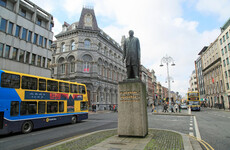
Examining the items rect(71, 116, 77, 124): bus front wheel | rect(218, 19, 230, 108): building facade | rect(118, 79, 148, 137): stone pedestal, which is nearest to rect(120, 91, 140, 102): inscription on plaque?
rect(118, 79, 148, 137): stone pedestal

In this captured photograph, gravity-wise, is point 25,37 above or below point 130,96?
above

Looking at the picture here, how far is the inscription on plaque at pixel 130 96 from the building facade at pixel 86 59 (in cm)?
2745

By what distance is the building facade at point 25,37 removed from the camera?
21.5 metres

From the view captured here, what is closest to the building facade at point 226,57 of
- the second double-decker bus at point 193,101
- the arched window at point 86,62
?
the second double-decker bus at point 193,101

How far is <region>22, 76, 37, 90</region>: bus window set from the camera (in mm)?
11266

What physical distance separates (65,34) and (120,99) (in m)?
34.6

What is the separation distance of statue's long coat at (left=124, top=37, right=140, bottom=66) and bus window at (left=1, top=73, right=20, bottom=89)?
770cm

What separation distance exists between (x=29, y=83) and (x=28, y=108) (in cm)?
181

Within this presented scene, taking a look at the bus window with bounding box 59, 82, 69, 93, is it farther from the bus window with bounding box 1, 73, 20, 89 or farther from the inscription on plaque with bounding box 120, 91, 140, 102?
the inscription on plaque with bounding box 120, 91, 140, 102

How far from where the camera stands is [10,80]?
10.4m

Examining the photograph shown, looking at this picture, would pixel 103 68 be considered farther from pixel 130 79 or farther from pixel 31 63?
pixel 130 79

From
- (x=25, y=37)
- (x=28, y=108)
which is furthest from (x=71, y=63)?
(x=28, y=108)

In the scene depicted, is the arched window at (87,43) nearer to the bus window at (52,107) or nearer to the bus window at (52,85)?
the bus window at (52,85)

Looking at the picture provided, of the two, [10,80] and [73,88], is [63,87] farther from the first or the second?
[10,80]
